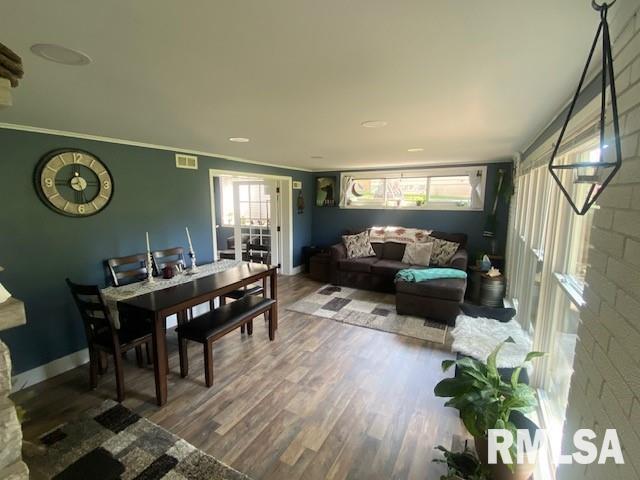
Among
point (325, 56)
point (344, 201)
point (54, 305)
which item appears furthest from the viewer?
point (344, 201)

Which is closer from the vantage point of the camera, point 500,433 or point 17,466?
point 17,466

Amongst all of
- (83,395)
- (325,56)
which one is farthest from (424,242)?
(83,395)

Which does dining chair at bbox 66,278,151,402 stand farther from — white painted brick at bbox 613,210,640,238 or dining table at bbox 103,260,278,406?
white painted brick at bbox 613,210,640,238

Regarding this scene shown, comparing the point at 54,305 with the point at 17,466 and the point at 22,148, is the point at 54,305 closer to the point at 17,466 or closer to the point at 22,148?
the point at 22,148

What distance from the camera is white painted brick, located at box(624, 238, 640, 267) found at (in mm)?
706

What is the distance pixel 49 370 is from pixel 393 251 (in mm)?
4640

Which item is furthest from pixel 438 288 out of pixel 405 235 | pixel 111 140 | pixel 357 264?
pixel 111 140

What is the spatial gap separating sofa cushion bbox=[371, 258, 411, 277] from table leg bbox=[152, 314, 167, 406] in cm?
332

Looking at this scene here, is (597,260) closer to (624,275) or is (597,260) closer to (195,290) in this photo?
(624,275)

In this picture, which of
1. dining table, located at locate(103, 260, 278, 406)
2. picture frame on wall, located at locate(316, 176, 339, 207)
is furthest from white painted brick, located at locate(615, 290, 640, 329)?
picture frame on wall, located at locate(316, 176, 339, 207)

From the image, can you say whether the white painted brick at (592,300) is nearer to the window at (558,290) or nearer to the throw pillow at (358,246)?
the window at (558,290)

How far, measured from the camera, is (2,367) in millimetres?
766

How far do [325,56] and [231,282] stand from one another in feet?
6.84

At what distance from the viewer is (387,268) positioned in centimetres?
462
